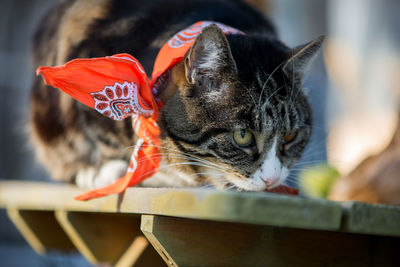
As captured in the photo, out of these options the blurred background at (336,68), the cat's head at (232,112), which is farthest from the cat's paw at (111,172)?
the blurred background at (336,68)

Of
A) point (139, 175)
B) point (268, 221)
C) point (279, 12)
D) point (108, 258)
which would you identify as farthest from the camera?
point (279, 12)

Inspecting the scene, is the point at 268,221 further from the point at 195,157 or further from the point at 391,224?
the point at 195,157

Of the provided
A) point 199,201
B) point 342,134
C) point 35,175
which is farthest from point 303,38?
point 199,201

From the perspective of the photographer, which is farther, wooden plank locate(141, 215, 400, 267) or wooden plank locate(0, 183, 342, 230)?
wooden plank locate(141, 215, 400, 267)

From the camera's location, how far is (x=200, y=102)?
107 cm

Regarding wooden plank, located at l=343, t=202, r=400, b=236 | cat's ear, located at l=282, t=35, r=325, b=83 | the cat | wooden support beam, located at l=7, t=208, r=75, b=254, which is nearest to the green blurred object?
the cat

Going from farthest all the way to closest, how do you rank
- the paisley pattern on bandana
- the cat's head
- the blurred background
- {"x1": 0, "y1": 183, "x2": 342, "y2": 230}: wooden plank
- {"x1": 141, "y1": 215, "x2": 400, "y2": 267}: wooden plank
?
the blurred background → the cat's head → the paisley pattern on bandana → {"x1": 141, "y1": 215, "x2": 400, "y2": 267}: wooden plank → {"x1": 0, "y1": 183, "x2": 342, "y2": 230}: wooden plank

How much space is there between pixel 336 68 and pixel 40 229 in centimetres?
244

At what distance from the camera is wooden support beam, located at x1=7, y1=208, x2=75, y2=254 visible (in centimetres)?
157

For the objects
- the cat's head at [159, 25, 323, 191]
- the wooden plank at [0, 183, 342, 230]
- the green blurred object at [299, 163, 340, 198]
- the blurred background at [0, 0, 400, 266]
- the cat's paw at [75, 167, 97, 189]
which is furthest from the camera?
the blurred background at [0, 0, 400, 266]

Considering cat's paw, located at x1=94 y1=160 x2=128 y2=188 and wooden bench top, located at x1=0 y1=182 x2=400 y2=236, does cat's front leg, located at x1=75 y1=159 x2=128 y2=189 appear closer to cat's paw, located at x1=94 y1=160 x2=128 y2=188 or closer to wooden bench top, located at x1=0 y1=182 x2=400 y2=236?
cat's paw, located at x1=94 y1=160 x2=128 y2=188

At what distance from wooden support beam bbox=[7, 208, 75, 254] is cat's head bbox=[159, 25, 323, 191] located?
68cm

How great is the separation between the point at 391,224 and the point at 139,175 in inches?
21.0

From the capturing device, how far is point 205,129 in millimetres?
1062
